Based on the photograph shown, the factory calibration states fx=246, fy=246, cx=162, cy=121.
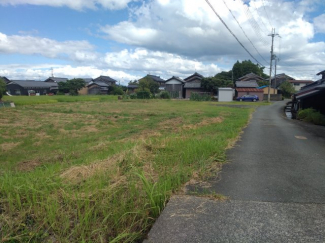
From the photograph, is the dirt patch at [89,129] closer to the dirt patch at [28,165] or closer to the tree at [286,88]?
the dirt patch at [28,165]

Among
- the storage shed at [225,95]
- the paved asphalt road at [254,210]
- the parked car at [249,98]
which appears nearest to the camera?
the paved asphalt road at [254,210]

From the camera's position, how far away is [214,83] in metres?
50.5

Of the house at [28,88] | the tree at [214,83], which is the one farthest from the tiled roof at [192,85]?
the house at [28,88]

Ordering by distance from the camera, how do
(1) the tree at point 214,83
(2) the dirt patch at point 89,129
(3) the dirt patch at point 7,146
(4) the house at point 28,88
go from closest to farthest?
(3) the dirt patch at point 7,146, (2) the dirt patch at point 89,129, (1) the tree at point 214,83, (4) the house at point 28,88

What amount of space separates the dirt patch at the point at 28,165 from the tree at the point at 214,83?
151ft

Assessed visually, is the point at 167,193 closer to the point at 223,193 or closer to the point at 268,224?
the point at 223,193

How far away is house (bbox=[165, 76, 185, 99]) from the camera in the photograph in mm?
56466

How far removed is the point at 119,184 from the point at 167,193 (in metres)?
0.69

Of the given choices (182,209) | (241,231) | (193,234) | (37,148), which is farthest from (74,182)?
(37,148)

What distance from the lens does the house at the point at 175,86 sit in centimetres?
5647

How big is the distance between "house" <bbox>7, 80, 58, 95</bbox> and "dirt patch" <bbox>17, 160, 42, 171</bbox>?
215 feet

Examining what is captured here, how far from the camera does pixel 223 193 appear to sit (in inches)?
140

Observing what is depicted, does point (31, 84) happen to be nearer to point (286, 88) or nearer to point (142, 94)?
point (142, 94)

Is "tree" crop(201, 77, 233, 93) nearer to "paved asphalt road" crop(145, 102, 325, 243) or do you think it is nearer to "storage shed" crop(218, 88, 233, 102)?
"storage shed" crop(218, 88, 233, 102)
